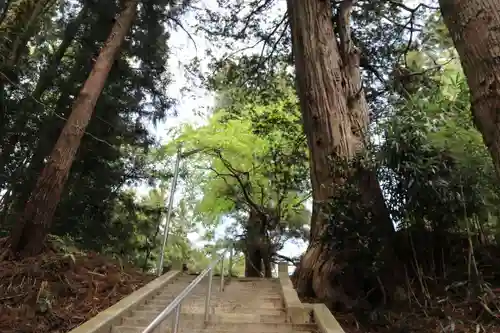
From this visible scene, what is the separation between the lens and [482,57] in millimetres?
2988

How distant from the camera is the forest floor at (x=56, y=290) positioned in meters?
4.22

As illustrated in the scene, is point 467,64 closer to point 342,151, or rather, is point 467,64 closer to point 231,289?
point 342,151

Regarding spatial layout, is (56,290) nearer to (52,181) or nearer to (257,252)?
(52,181)

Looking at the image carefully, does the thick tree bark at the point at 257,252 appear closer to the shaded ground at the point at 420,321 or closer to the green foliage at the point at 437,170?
the shaded ground at the point at 420,321

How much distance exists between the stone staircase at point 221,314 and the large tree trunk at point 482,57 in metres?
2.50

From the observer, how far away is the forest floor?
13.8ft

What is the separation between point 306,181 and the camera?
10.9 meters

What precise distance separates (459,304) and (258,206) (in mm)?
7625

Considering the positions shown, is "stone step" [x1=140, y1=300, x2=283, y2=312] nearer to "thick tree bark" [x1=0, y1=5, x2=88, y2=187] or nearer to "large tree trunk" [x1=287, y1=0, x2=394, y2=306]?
"large tree trunk" [x1=287, y1=0, x2=394, y2=306]

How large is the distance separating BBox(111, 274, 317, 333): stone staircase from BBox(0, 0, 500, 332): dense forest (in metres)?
0.53

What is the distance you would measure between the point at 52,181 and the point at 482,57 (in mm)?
5060

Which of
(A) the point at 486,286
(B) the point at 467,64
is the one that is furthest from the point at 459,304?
(B) the point at 467,64

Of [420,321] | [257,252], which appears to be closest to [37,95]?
[257,252]

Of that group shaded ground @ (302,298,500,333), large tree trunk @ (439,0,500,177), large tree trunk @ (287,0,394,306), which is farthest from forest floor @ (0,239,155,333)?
large tree trunk @ (439,0,500,177)
